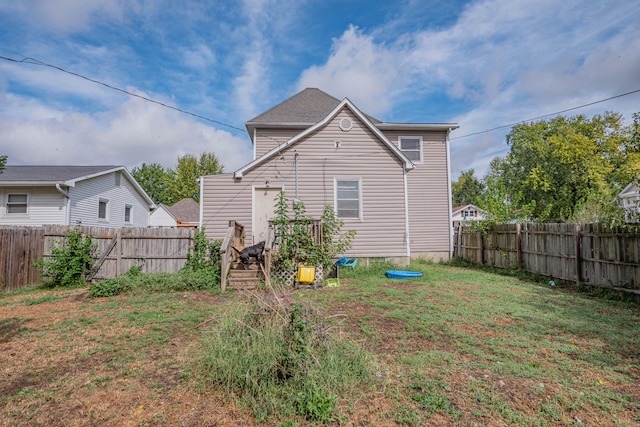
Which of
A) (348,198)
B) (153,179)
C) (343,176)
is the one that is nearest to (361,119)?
(343,176)

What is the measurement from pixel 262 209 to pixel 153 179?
163 ft

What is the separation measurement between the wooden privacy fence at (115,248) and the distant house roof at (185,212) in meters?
22.9

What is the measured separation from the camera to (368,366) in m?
3.29

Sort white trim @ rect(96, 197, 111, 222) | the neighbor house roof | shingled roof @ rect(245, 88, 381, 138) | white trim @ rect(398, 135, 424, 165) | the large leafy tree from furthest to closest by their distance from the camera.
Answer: the large leafy tree → white trim @ rect(96, 197, 111, 222) → white trim @ rect(398, 135, 424, 165) → shingled roof @ rect(245, 88, 381, 138) → the neighbor house roof

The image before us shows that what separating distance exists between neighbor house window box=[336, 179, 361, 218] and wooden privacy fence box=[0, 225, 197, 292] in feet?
15.8

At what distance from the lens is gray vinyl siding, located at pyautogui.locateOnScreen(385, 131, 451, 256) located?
13.4 m

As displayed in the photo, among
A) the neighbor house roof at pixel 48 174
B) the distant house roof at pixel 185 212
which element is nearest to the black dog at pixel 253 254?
the neighbor house roof at pixel 48 174

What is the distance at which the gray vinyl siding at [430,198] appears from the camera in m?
13.4

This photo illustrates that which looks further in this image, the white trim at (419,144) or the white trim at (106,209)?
the white trim at (106,209)

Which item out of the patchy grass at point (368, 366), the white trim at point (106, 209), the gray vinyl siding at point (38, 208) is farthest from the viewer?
the white trim at point (106, 209)

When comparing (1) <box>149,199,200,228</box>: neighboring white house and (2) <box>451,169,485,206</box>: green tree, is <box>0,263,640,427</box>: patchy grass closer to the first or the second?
(1) <box>149,199,200,228</box>: neighboring white house

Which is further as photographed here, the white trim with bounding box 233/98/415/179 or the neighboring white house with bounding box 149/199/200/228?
the neighboring white house with bounding box 149/199/200/228

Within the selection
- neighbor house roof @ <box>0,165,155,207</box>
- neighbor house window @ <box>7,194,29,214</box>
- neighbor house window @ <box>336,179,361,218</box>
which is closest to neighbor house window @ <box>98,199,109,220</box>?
neighbor house roof @ <box>0,165,155,207</box>

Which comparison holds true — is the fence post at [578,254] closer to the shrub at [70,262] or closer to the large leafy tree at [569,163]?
the shrub at [70,262]
